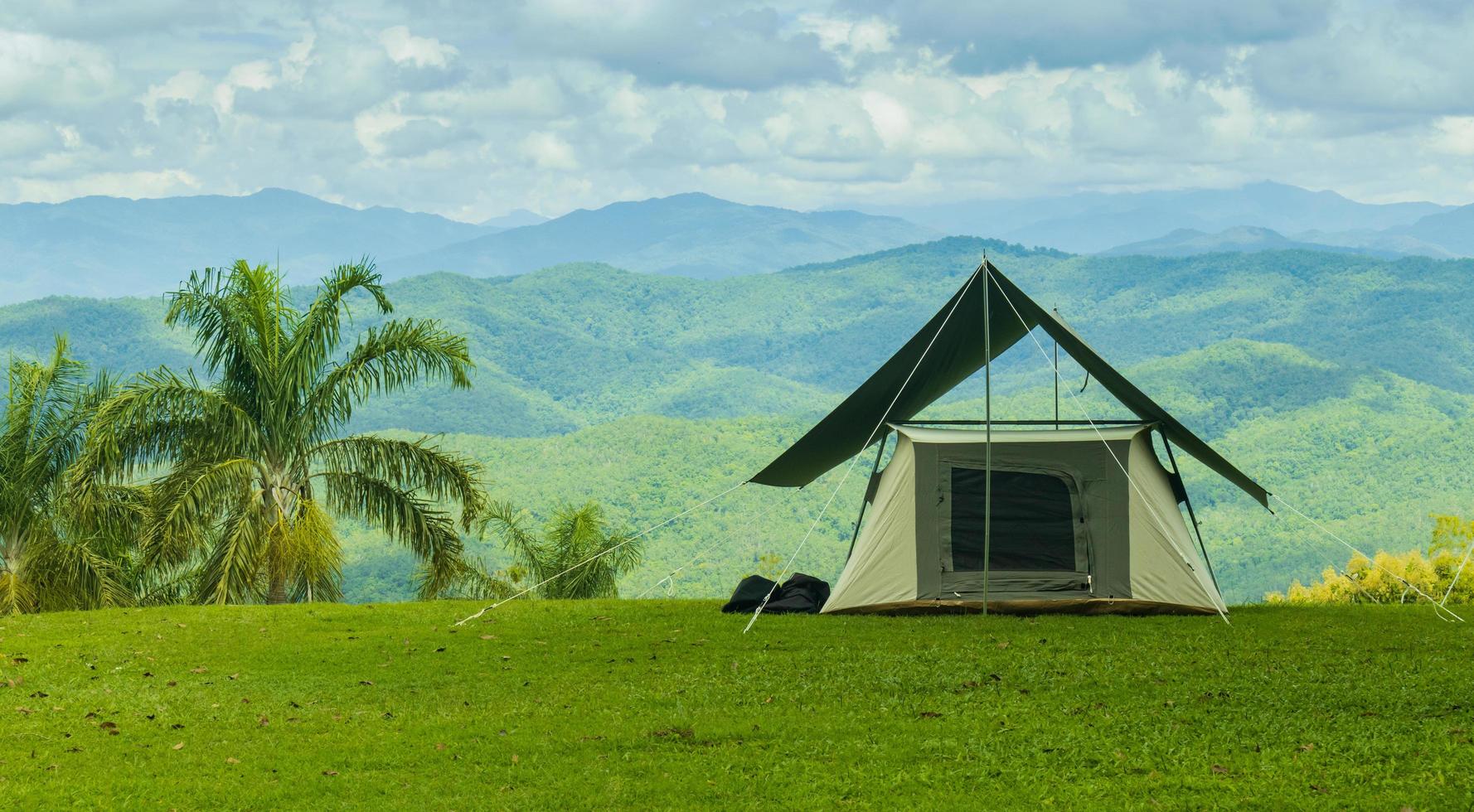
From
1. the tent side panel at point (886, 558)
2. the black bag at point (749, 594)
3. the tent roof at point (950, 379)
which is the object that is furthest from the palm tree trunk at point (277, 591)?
the tent side panel at point (886, 558)

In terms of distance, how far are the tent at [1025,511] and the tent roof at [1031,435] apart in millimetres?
12

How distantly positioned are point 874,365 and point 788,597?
6682 inches

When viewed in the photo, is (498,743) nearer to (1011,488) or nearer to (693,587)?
(1011,488)

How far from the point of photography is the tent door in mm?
10336

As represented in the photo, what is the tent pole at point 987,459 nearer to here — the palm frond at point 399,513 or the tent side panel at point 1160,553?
the tent side panel at point 1160,553

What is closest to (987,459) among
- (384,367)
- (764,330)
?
(384,367)

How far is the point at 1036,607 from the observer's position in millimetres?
10148

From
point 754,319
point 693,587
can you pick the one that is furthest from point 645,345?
point 693,587

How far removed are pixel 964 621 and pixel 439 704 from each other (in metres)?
4.22

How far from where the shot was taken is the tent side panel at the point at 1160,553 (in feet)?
32.8

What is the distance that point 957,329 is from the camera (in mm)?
10750

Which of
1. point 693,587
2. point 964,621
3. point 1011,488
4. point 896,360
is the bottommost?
point 693,587

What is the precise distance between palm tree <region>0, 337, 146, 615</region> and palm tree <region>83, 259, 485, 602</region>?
652 mm

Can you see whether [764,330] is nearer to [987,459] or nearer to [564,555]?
[564,555]
